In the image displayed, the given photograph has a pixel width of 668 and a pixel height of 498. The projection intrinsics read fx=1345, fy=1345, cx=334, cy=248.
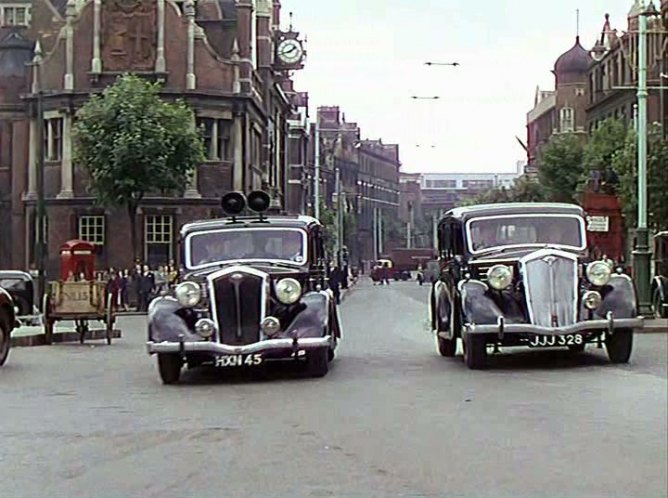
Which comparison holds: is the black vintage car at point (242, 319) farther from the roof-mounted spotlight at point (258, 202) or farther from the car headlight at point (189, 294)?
the roof-mounted spotlight at point (258, 202)

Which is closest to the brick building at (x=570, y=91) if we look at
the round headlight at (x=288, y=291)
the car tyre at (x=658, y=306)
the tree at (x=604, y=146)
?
the tree at (x=604, y=146)

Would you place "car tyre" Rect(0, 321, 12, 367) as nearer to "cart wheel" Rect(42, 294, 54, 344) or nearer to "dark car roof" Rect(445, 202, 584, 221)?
"cart wheel" Rect(42, 294, 54, 344)

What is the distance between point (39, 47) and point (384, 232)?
102 m

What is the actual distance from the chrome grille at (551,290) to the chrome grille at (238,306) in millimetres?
3364

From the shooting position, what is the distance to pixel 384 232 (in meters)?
160

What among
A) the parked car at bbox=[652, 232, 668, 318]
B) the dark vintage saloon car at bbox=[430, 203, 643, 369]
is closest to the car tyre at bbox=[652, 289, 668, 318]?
the parked car at bbox=[652, 232, 668, 318]

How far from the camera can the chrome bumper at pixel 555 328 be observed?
656 inches

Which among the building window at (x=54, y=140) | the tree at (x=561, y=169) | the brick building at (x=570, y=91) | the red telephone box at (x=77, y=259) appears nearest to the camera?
the red telephone box at (x=77, y=259)

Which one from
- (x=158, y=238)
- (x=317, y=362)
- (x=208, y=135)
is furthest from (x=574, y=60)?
(x=317, y=362)

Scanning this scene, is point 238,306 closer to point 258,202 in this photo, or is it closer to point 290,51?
point 258,202

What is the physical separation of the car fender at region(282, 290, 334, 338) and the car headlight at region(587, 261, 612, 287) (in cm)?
337

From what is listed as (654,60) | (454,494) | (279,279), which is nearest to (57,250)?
(654,60)

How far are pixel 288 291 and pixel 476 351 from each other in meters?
2.63

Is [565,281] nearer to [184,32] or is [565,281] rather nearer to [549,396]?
[549,396]
